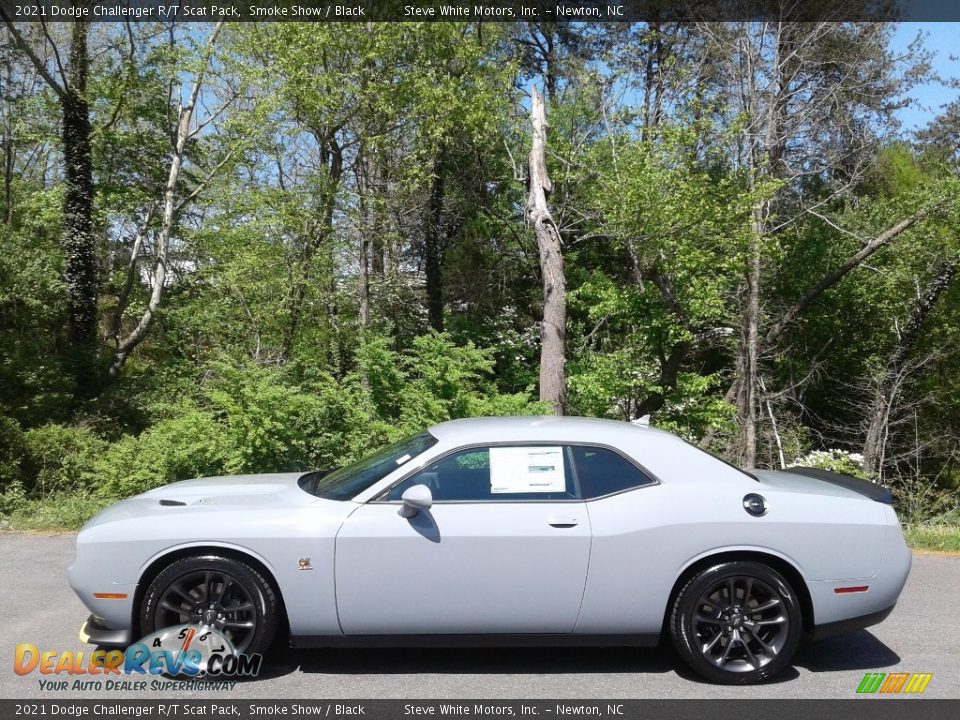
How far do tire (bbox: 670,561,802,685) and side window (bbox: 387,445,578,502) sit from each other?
0.90 metres

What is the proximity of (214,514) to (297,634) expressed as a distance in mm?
823

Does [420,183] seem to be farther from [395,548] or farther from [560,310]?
[395,548]

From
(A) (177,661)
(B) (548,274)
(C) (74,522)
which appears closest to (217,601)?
(A) (177,661)

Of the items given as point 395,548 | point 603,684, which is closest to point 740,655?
point 603,684

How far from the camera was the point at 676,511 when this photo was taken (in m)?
4.48

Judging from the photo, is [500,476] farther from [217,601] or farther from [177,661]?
[177,661]

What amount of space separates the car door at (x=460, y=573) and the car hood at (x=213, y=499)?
48 cm

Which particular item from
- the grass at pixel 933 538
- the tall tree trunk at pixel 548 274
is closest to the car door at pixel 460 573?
the grass at pixel 933 538

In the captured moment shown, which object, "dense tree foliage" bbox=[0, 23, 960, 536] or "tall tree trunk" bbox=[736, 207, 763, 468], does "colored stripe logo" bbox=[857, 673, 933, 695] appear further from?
"tall tree trunk" bbox=[736, 207, 763, 468]

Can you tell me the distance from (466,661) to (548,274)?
11070 millimetres

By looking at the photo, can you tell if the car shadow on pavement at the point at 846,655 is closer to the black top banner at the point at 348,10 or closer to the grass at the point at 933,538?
the grass at the point at 933,538

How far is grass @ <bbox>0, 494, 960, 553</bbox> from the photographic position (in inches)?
310

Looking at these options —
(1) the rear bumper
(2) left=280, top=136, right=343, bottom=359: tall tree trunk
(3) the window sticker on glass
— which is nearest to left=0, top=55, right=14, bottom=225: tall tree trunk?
(2) left=280, top=136, right=343, bottom=359: tall tree trunk

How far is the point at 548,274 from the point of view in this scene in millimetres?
15125
